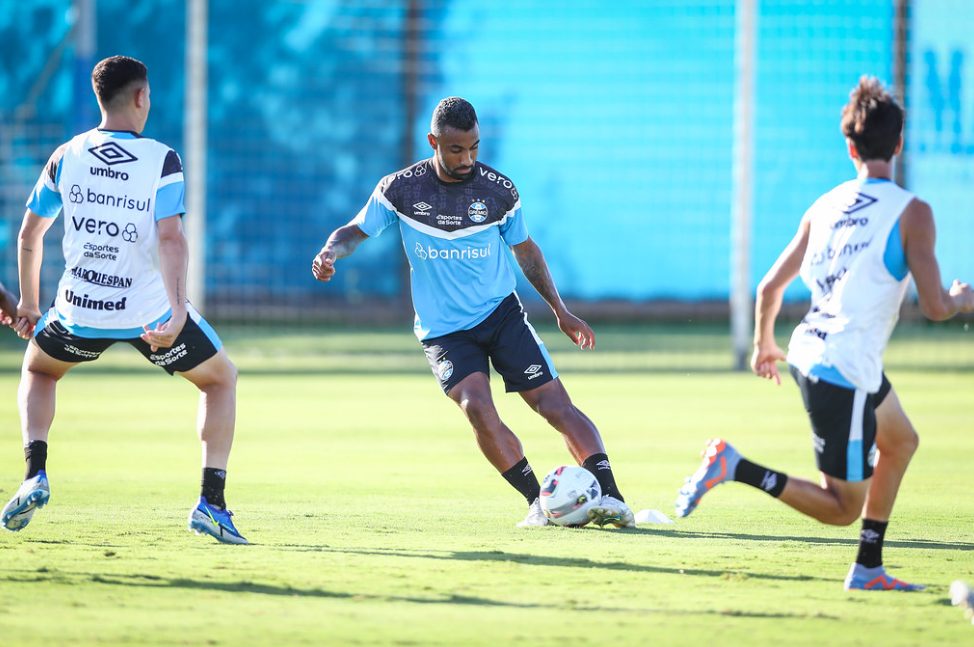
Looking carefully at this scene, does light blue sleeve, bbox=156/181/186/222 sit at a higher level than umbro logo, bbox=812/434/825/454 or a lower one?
higher

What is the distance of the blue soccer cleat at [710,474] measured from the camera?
245 inches

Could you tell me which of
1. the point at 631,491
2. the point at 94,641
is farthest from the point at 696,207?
the point at 94,641

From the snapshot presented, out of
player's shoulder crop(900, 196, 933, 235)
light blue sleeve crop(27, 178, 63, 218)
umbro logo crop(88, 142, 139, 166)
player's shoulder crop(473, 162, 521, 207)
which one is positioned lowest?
player's shoulder crop(473, 162, 521, 207)

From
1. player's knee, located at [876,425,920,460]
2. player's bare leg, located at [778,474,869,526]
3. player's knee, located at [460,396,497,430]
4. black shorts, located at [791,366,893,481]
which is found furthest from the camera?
player's knee, located at [460,396,497,430]

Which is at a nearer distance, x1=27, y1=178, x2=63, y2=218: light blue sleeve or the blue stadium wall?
x1=27, y1=178, x2=63, y2=218: light blue sleeve

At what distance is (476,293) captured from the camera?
8258mm

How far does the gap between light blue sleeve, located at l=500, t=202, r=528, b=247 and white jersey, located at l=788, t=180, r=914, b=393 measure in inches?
97.0

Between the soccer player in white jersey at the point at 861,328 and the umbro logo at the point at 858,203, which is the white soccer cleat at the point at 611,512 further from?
the umbro logo at the point at 858,203

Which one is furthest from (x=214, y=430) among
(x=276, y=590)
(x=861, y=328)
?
(x=861, y=328)

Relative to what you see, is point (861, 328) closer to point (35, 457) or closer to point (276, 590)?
point (276, 590)

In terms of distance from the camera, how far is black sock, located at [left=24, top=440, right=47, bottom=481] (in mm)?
7234

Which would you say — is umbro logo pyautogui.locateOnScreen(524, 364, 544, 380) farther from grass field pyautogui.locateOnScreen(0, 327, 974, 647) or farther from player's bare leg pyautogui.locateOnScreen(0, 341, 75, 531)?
player's bare leg pyautogui.locateOnScreen(0, 341, 75, 531)

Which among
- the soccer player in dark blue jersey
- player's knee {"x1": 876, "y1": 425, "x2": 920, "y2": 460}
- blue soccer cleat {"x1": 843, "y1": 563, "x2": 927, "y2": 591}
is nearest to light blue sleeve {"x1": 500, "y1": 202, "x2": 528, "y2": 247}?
the soccer player in dark blue jersey

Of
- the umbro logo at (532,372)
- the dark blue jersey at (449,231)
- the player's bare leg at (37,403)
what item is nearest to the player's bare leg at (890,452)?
the umbro logo at (532,372)
